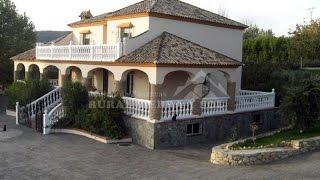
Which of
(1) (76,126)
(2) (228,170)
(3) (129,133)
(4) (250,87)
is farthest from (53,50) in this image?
(2) (228,170)

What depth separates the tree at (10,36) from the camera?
40.1 metres

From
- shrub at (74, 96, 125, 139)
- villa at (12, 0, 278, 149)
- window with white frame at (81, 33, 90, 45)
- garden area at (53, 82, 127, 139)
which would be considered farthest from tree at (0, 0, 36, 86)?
shrub at (74, 96, 125, 139)

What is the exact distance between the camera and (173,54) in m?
20.9

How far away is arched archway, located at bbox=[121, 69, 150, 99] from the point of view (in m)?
24.1

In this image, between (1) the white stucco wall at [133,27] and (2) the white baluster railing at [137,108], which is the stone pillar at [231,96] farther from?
(1) the white stucco wall at [133,27]

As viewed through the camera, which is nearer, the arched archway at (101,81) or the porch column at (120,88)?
the porch column at (120,88)

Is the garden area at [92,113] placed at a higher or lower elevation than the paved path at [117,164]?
higher

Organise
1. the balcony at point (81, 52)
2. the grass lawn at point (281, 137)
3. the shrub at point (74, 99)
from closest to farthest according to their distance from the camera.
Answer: the grass lawn at point (281, 137) < the balcony at point (81, 52) < the shrub at point (74, 99)

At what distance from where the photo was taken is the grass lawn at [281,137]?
60.6 ft

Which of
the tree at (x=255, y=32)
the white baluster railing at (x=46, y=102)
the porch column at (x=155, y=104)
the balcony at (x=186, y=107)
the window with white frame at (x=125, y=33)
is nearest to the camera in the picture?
the porch column at (x=155, y=104)

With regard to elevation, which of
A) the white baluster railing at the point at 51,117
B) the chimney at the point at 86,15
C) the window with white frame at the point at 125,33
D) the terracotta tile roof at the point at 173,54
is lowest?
the white baluster railing at the point at 51,117

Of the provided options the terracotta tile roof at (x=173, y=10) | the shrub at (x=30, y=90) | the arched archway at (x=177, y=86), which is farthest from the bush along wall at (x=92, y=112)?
the terracotta tile roof at (x=173, y=10)

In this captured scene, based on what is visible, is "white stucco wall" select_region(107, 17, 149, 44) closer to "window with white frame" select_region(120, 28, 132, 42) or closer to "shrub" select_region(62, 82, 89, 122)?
"window with white frame" select_region(120, 28, 132, 42)

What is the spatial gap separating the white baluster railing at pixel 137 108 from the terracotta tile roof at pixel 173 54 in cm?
205
